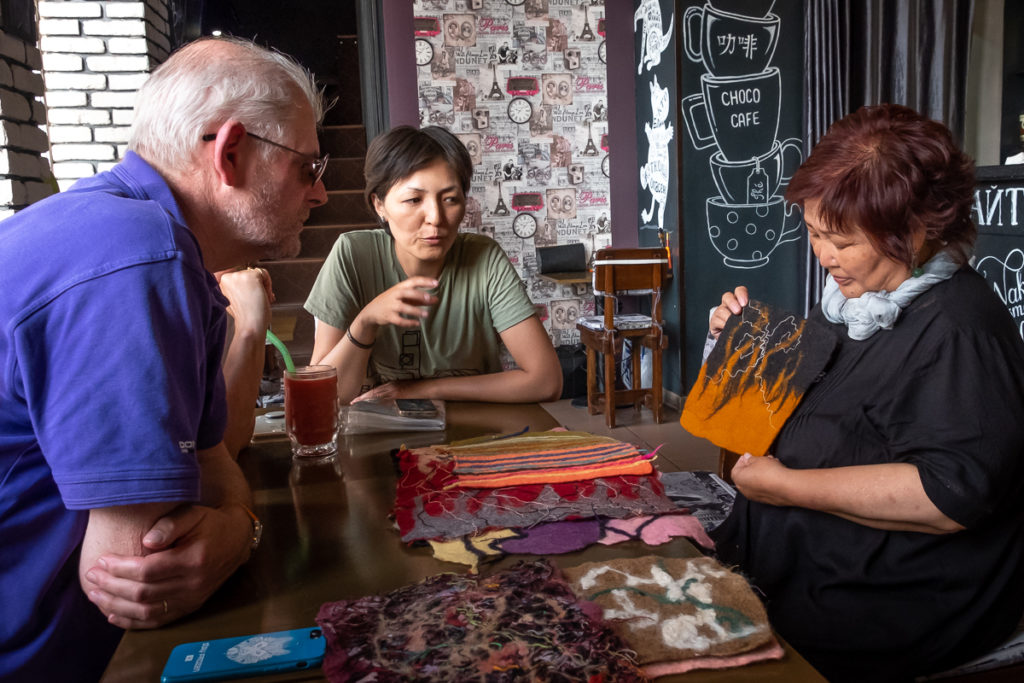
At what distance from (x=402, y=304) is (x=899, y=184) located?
1.15 m

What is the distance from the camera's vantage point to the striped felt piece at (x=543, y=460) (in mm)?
1229

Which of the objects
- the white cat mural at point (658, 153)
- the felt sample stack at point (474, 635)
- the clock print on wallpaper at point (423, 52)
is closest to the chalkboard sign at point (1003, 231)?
the white cat mural at point (658, 153)

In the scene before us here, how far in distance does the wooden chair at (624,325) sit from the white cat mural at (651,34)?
1.47 meters

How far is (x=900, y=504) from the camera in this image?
1.29m

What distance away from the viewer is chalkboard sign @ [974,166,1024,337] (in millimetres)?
3092

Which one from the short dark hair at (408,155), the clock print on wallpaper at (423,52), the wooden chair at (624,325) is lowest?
the wooden chair at (624,325)

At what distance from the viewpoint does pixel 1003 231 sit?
319 cm

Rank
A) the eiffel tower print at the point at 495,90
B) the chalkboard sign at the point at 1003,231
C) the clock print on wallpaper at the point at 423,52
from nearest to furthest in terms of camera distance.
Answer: the chalkboard sign at the point at 1003,231 < the clock print on wallpaper at the point at 423,52 < the eiffel tower print at the point at 495,90

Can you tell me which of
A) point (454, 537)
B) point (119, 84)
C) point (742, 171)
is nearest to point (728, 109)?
point (742, 171)

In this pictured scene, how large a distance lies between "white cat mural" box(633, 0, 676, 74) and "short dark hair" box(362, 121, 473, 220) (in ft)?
10.8

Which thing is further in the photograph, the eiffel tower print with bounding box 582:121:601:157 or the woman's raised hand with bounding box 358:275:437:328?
the eiffel tower print with bounding box 582:121:601:157

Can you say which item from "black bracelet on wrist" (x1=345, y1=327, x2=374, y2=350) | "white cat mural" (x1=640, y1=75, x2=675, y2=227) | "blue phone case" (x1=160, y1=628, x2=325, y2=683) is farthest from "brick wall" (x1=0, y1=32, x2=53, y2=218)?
"white cat mural" (x1=640, y1=75, x2=675, y2=227)

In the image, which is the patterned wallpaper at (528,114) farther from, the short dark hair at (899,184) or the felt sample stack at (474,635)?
the felt sample stack at (474,635)

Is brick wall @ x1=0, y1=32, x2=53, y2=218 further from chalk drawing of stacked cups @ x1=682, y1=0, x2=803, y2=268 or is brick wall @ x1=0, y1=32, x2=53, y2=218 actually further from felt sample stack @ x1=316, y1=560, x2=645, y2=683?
chalk drawing of stacked cups @ x1=682, y1=0, x2=803, y2=268
